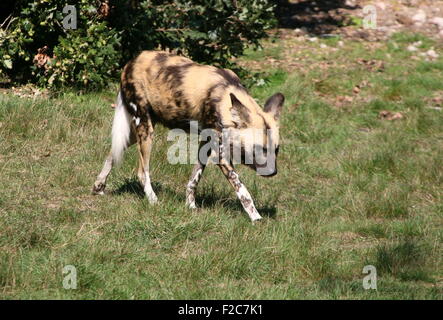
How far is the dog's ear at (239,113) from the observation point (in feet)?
19.4

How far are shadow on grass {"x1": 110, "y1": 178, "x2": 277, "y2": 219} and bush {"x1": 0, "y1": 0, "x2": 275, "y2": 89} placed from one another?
6.96 ft

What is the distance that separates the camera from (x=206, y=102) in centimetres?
633

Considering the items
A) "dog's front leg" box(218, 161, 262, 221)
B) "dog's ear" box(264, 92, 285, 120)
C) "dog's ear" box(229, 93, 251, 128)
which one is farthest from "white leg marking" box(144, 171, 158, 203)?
"dog's ear" box(264, 92, 285, 120)

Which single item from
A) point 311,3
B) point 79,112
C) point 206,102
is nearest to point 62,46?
point 79,112

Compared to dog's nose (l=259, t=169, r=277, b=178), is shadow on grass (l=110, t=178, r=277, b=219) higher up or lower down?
lower down

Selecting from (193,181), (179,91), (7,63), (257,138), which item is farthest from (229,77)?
(7,63)

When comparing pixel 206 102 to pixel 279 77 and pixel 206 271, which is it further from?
pixel 279 77

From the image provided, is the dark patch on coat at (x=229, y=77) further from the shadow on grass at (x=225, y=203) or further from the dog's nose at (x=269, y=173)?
the shadow on grass at (x=225, y=203)

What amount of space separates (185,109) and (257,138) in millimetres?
790

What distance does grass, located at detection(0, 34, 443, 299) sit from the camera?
4805 mm

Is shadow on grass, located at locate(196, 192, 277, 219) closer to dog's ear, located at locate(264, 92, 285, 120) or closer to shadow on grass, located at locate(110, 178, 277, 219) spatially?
shadow on grass, located at locate(110, 178, 277, 219)

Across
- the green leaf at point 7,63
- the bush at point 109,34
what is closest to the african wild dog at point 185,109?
the bush at point 109,34

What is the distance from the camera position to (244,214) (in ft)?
20.4

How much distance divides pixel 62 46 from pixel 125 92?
209cm
